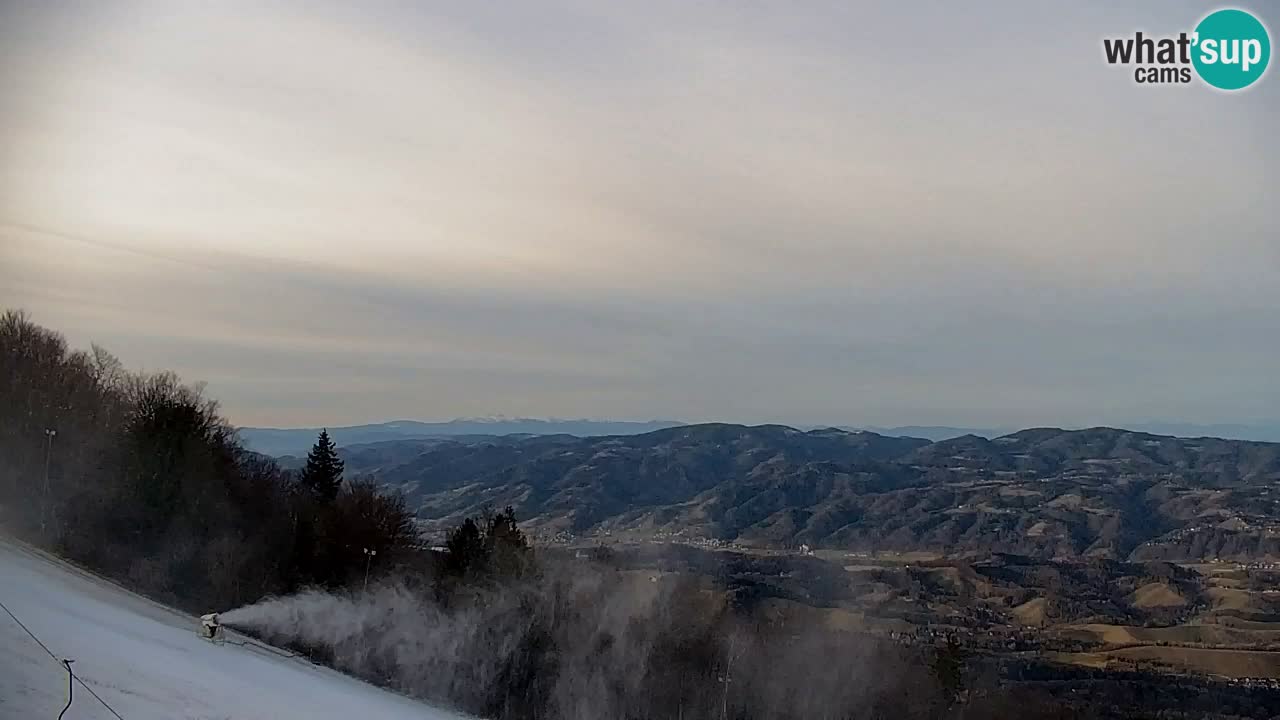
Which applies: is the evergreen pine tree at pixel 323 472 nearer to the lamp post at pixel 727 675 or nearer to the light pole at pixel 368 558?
A: the light pole at pixel 368 558

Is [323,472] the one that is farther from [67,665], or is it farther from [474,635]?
[67,665]

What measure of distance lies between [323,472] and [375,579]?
16.6m

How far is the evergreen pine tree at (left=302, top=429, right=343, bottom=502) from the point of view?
179 feet

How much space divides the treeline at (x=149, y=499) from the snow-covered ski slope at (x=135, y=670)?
12.4m

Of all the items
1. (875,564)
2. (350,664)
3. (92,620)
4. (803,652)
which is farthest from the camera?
(875,564)

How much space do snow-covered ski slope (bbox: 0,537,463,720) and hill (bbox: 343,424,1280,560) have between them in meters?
111

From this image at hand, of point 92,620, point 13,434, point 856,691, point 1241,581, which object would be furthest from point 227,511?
point 1241,581

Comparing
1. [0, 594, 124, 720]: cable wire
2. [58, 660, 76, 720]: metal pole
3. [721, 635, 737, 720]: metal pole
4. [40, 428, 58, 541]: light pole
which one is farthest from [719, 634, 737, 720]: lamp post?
[58, 660, 76, 720]: metal pole

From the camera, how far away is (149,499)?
37.6m

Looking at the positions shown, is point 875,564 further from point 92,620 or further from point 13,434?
point 92,620

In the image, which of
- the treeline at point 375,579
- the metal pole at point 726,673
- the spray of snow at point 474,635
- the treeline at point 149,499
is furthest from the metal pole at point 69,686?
the metal pole at point 726,673

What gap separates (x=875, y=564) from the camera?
4616 inches

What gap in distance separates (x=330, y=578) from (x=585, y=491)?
125 meters

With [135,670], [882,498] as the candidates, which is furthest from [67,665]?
[882,498]
